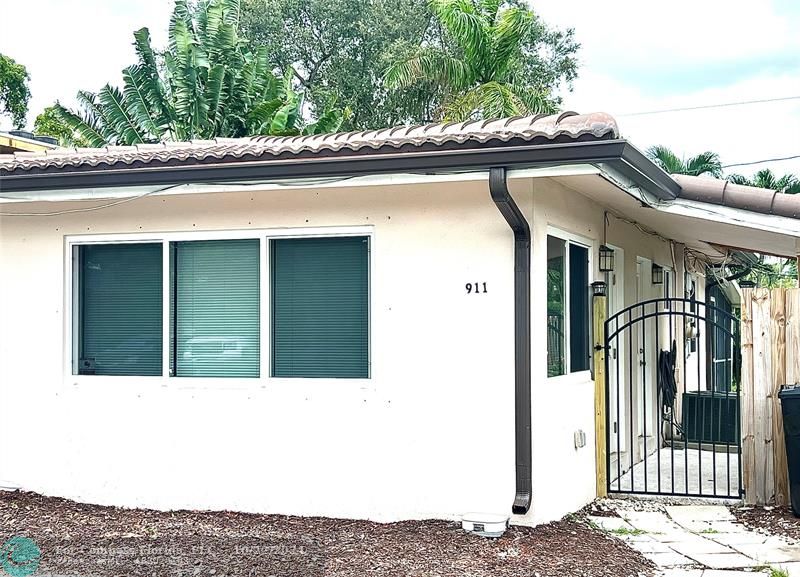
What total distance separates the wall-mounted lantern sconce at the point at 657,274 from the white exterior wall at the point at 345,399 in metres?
4.10

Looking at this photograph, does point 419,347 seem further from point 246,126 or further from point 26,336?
point 246,126

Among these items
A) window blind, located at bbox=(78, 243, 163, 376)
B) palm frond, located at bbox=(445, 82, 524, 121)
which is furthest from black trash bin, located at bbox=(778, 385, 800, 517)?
palm frond, located at bbox=(445, 82, 524, 121)

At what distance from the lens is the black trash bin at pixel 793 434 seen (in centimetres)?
759

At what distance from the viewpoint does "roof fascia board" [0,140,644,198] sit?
613cm

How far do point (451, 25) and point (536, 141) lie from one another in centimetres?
1684

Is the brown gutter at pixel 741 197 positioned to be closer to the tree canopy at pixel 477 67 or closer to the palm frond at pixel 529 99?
the tree canopy at pixel 477 67

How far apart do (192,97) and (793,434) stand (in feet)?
51.6

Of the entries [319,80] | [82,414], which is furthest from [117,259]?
[319,80]

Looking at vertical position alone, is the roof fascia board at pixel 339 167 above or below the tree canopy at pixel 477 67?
below

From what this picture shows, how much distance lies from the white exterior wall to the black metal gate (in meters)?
1.14

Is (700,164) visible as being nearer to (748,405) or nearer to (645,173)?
(748,405)

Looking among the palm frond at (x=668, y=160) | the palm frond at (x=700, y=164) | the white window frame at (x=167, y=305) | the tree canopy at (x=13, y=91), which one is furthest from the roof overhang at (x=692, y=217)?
the tree canopy at (x=13, y=91)

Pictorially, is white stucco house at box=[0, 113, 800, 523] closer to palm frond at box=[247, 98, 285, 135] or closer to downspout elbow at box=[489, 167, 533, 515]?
downspout elbow at box=[489, 167, 533, 515]

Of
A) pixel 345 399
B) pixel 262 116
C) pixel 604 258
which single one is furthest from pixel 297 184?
pixel 262 116
